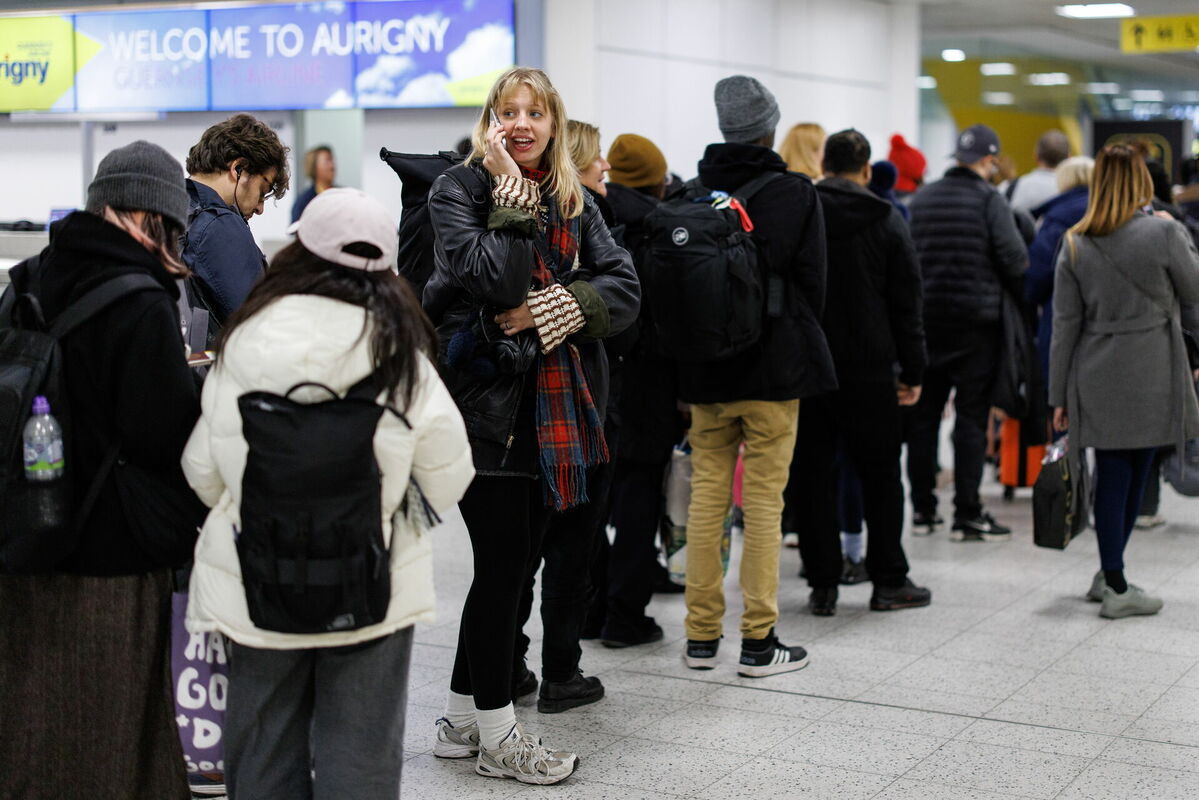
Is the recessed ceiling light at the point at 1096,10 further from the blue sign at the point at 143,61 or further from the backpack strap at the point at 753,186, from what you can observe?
the backpack strap at the point at 753,186

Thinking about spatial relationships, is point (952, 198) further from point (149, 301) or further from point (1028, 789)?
point (149, 301)

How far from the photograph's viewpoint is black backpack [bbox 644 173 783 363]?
13.8 feet

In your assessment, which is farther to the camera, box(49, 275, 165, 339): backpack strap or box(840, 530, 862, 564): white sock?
box(840, 530, 862, 564): white sock

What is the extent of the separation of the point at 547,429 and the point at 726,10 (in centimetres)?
702

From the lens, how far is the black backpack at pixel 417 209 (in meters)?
3.65

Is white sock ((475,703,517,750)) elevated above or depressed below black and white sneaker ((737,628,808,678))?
above

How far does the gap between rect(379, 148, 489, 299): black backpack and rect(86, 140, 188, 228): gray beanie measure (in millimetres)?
1013

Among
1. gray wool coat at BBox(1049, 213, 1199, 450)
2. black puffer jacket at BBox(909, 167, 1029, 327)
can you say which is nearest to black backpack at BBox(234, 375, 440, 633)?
gray wool coat at BBox(1049, 213, 1199, 450)

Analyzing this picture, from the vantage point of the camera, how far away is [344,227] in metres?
2.50

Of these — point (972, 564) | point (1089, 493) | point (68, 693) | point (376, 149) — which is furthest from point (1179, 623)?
point (376, 149)

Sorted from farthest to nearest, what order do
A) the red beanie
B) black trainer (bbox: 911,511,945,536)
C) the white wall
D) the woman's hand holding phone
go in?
the white wall, the red beanie, black trainer (bbox: 911,511,945,536), the woman's hand holding phone

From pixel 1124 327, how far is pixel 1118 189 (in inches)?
19.2

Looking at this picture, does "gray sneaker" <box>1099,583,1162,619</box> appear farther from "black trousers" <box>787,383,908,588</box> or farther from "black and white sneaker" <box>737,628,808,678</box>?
"black and white sneaker" <box>737,628,808,678</box>

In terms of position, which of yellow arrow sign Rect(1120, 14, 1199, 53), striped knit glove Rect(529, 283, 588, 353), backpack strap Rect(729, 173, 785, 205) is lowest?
striped knit glove Rect(529, 283, 588, 353)
